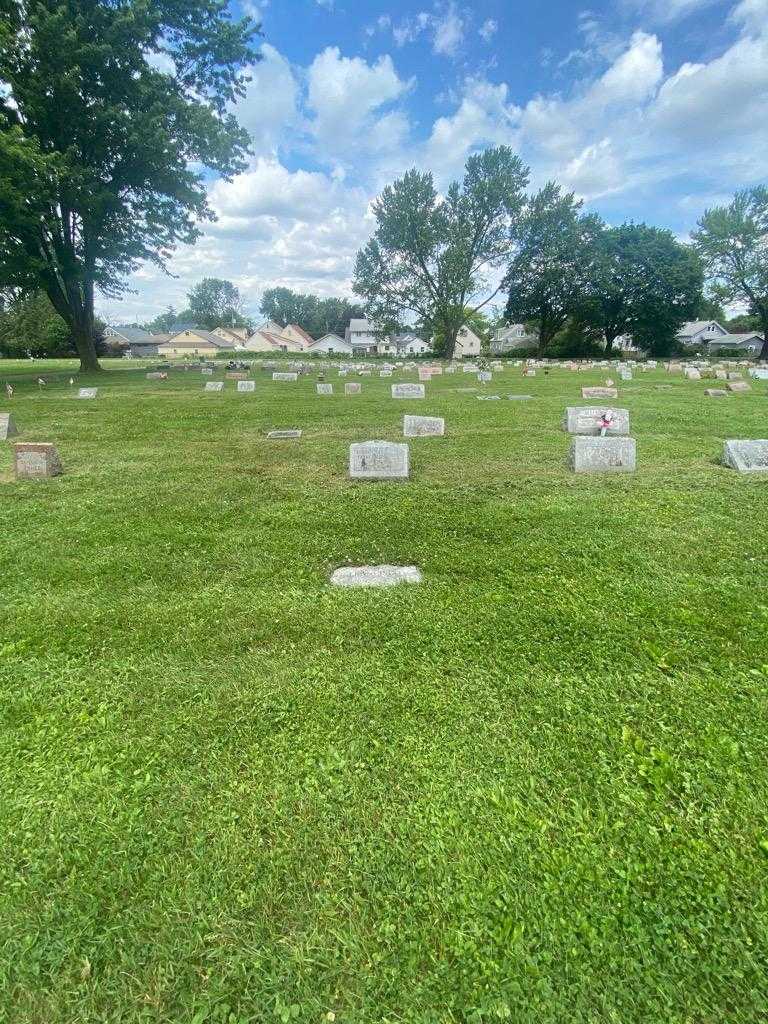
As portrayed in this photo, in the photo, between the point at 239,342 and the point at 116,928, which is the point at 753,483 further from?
the point at 239,342

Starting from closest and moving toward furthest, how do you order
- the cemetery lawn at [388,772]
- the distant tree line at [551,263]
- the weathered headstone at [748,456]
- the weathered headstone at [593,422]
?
the cemetery lawn at [388,772] → the weathered headstone at [748,456] → the weathered headstone at [593,422] → the distant tree line at [551,263]

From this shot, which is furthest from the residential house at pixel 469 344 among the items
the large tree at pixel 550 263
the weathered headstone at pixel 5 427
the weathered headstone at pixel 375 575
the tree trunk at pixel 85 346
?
the weathered headstone at pixel 375 575

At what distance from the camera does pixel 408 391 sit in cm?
1560

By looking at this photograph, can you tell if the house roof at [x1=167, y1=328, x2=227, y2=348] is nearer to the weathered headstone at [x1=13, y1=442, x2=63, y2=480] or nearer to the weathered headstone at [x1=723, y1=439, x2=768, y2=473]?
the weathered headstone at [x1=13, y1=442, x2=63, y2=480]

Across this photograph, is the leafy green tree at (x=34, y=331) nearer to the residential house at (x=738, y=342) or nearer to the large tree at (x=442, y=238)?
the large tree at (x=442, y=238)

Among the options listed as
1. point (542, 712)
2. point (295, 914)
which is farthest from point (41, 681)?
point (542, 712)

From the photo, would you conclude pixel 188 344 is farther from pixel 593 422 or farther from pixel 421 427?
pixel 593 422

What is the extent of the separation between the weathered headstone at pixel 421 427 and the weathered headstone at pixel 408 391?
21.4ft

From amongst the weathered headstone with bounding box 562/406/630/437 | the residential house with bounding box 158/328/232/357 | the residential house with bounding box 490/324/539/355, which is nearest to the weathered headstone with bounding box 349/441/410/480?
the weathered headstone with bounding box 562/406/630/437

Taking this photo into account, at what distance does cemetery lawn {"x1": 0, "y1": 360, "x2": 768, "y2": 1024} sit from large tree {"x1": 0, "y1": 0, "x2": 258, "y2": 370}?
21.6 metres

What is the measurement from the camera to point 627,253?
51375 millimetres

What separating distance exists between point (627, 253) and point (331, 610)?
62.3 metres

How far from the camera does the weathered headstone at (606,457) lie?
259 inches

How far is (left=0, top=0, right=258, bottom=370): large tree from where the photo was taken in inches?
715
